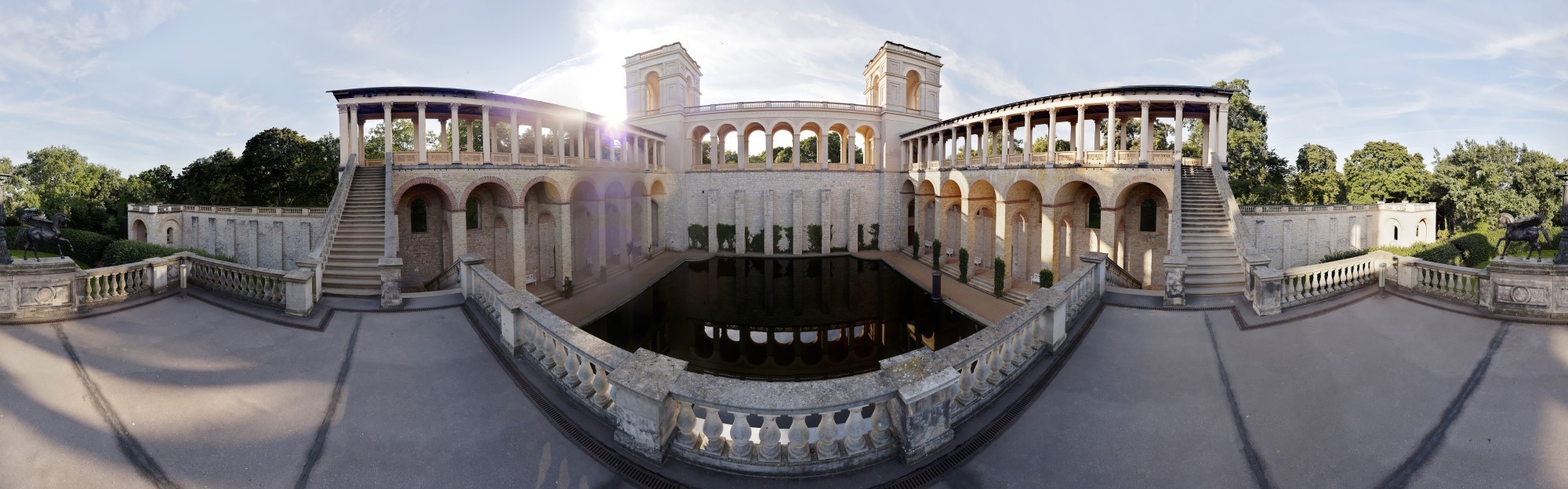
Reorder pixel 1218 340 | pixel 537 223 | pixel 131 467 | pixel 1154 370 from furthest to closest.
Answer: pixel 537 223, pixel 1218 340, pixel 1154 370, pixel 131 467

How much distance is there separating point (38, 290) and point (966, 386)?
1525 centimetres

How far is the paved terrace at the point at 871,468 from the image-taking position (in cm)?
515

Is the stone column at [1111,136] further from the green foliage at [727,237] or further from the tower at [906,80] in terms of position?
the green foliage at [727,237]

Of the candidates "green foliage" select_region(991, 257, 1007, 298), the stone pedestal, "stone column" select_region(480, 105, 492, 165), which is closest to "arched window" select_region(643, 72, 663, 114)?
"stone column" select_region(480, 105, 492, 165)

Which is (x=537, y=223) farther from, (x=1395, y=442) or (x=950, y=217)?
(x=1395, y=442)

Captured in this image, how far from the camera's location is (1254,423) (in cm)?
621

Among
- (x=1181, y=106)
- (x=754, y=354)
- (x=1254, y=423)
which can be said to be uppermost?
(x=1181, y=106)

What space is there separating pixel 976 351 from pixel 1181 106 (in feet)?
61.9

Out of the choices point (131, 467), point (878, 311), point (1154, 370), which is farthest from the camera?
point (878, 311)

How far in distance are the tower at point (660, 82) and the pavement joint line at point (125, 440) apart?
31103 mm

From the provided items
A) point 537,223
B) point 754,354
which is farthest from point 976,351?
point 537,223

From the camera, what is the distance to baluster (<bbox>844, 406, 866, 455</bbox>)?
5.07m

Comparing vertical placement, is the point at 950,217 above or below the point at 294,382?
above

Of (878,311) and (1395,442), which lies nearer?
(1395,442)
